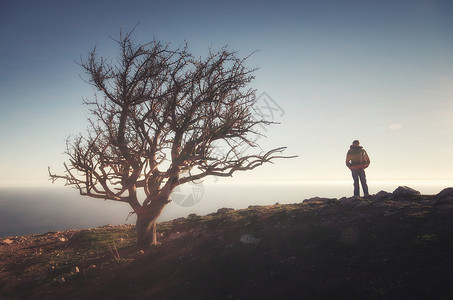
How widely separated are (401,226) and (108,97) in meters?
14.0

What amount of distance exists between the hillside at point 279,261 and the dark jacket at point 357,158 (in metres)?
2.67

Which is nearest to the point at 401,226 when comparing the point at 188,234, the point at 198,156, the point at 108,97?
the point at 198,156

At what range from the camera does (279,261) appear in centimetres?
805

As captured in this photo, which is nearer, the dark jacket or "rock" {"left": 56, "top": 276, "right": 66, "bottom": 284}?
"rock" {"left": 56, "top": 276, "right": 66, "bottom": 284}

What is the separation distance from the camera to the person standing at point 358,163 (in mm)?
15680

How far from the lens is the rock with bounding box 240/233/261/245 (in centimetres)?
1011

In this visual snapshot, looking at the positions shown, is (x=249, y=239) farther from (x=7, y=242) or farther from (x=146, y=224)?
(x=7, y=242)

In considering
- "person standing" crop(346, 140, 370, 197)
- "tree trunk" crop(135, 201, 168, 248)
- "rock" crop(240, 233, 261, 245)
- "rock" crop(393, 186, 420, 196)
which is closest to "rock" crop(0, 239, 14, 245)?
"tree trunk" crop(135, 201, 168, 248)

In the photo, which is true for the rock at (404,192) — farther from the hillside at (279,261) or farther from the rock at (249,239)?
the rock at (249,239)

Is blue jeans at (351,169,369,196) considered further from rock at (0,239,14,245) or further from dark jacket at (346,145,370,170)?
rock at (0,239,14,245)

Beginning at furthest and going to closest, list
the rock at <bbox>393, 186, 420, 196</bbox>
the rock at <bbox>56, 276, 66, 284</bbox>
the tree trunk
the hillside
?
the rock at <bbox>393, 186, 420, 196</bbox> < the tree trunk < the rock at <bbox>56, 276, 66, 284</bbox> < the hillside

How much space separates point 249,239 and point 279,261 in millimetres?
2487

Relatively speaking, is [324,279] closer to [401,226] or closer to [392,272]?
[392,272]

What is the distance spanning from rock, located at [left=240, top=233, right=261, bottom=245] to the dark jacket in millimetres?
9975
